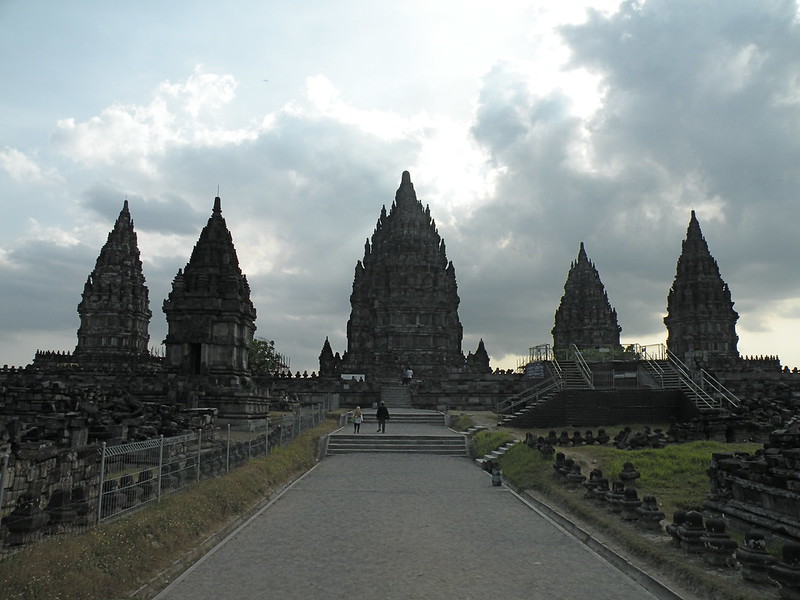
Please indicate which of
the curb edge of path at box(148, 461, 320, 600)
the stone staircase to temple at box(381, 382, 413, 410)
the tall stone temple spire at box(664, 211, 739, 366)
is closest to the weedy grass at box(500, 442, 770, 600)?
the curb edge of path at box(148, 461, 320, 600)

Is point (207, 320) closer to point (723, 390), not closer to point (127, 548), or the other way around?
point (127, 548)

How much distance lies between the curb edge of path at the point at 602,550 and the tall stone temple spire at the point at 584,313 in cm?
7041

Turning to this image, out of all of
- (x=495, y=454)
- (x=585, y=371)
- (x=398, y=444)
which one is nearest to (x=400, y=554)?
(x=495, y=454)

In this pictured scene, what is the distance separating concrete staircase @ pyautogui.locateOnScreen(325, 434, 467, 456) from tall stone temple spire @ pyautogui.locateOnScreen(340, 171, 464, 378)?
3606 cm

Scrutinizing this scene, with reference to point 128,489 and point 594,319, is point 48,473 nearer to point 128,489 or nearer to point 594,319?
point 128,489

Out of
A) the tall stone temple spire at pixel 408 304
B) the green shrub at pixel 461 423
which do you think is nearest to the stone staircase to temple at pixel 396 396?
the green shrub at pixel 461 423

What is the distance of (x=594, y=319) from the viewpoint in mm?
84188

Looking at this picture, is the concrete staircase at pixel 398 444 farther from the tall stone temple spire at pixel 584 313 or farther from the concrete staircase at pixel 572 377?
the tall stone temple spire at pixel 584 313

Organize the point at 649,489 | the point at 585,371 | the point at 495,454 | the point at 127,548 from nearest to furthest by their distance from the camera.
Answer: the point at 127,548 → the point at 649,489 → the point at 495,454 → the point at 585,371

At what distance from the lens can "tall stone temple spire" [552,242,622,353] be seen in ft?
274

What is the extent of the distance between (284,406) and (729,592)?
32.8 m

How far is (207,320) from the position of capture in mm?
31297

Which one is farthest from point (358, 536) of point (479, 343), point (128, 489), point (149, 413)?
point (479, 343)

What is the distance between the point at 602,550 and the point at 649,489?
16.1 feet
